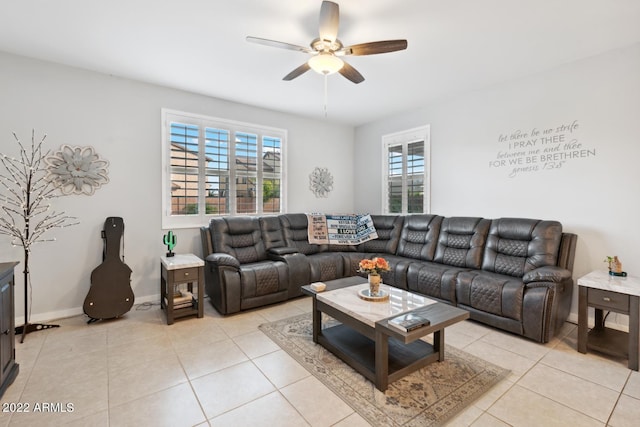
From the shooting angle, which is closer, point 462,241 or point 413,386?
point 413,386

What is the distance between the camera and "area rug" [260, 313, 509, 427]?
1.75m

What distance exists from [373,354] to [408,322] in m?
0.57

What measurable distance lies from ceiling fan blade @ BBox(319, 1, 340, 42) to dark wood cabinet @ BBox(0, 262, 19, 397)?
276 cm

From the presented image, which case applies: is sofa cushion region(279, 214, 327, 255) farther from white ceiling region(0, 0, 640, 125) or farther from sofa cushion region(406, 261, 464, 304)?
white ceiling region(0, 0, 640, 125)

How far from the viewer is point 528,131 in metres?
3.41

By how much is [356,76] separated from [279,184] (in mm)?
2483

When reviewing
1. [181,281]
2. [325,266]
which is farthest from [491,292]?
[181,281]

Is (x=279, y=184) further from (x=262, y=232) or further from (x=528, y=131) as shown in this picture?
(x=528, y=131)

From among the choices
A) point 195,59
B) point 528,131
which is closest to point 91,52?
point 195,59

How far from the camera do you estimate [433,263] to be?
3785mm

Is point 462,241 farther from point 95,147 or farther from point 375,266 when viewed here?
point 95,147

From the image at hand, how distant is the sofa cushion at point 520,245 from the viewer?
9.71 ft

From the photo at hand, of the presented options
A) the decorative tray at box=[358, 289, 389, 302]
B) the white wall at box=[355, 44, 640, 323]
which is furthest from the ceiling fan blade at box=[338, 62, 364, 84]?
the white wall at box=[355, 44, 640, 323]

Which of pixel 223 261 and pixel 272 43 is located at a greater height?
pixel 272 43
